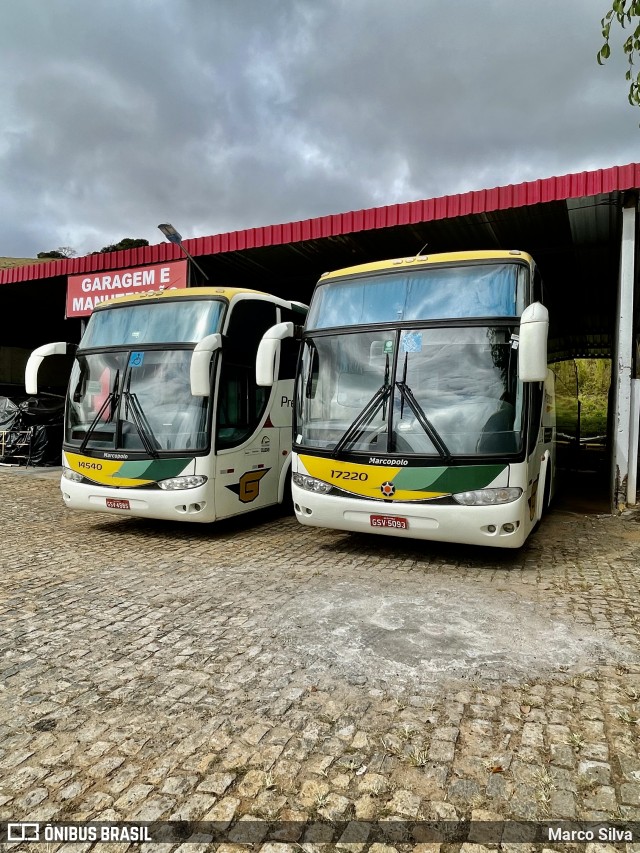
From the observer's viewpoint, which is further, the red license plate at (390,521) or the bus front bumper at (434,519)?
the red license plate at (390,521)

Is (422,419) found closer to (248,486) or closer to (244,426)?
(244,426)

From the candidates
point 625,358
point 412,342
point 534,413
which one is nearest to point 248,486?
point 412,342

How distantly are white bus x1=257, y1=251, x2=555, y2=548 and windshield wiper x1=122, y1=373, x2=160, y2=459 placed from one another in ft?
5.49

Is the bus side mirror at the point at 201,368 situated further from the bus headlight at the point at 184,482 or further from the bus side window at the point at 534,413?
the bus side window at the point at 534,413

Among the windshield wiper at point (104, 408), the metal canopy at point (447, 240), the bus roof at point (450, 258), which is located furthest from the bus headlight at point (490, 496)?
the windshield wiper at point (104, 408)

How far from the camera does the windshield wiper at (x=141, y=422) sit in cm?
713

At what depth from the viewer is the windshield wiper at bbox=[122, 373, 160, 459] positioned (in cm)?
713

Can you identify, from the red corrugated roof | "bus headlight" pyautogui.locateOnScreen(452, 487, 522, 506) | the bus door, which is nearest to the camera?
"bus headlight" pyautogui.locateOnScreen(452, 487, 522, 506)

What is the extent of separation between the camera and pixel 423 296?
6.24 meters

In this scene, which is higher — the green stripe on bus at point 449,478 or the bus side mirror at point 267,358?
the bus side mirror at point 267,358

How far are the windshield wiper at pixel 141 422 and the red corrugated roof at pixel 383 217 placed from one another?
16.1ft

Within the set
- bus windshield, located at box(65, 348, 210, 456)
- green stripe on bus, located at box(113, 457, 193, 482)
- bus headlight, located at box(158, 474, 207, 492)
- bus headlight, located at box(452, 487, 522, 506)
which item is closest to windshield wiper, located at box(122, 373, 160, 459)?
bus windshield, located at box(65, 348, 210, 456)

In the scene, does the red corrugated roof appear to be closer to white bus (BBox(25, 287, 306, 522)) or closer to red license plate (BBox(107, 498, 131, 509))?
white bus (BBox(25, 287, 306, 522))

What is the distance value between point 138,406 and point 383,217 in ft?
17.8
